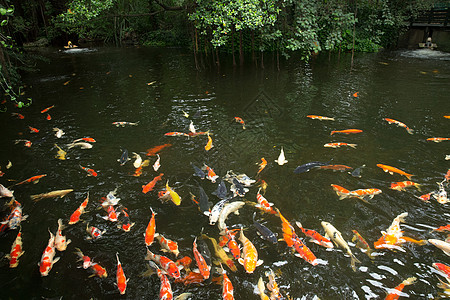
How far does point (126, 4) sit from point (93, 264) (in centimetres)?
2939

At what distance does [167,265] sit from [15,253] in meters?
2.29

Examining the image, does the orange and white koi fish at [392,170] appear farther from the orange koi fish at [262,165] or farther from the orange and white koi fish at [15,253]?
the orange and white koi fish at [15,253]

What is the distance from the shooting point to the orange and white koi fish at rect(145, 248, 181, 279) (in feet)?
12.0

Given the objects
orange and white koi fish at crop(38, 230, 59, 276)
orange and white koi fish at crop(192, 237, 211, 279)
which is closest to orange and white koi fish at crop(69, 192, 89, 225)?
orange and white koi fish at crop(38, 230, 59, 276)

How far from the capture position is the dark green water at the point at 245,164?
3.71 m

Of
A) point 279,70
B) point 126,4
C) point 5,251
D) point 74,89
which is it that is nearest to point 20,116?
point 74,89

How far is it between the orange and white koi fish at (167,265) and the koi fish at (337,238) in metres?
2.28

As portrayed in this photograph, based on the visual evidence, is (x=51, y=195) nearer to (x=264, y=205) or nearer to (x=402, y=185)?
(x=264, y=205)

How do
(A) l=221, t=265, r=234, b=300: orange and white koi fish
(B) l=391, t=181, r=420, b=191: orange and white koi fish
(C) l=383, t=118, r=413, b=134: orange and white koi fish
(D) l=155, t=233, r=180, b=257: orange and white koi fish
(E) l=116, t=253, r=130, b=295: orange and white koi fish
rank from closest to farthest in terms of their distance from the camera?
(A) l=221, t=265, r=234, b=300: orange and white koi fish
(E) l=116, t=253, r=130, b=295: orange and white koi fish
(D) l=155, t=233, r=180, b=257: orange and white koi fish
(B) l=391, t=181, r=420, b=191: orange and white koi fish
(C) l=383, t=118, r=413, b=134: orange and white koi fish

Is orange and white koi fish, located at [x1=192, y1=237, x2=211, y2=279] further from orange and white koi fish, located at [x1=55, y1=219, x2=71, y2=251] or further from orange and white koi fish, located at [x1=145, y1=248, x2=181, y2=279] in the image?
orange and white koi fish, located at [x1=55, y1=219, x2=71, y2=251]

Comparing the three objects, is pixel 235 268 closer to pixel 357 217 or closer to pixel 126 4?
pixel 357 217

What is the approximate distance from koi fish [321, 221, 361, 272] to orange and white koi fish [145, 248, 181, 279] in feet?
Result: 7.48

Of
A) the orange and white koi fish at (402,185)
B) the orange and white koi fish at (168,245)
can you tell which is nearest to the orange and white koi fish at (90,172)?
the orange and white koi fish at (168,245)

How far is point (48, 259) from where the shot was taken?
3859mm
